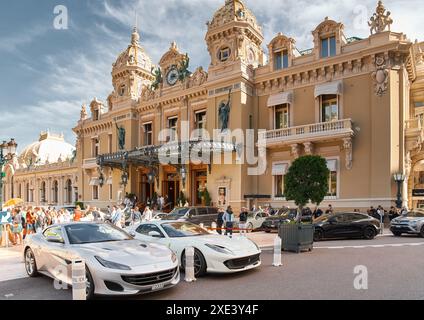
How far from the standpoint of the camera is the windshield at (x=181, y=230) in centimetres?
951

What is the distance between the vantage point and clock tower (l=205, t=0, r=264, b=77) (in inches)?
1034

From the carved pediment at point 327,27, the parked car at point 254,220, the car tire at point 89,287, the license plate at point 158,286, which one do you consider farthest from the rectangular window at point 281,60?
the car tire at point 89,287

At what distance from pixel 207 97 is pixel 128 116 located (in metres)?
10.1

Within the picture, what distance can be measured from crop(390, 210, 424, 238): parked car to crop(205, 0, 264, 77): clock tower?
48.9 ft

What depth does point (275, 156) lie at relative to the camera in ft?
82.8

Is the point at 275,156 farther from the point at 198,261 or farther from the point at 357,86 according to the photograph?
the point at 198,261

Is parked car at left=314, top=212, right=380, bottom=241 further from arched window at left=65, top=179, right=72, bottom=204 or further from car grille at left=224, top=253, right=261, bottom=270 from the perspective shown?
arched window at left=65, top=179, right=72, bottom=204

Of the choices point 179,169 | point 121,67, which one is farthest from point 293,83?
point 121,67

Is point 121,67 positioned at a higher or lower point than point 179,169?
higher

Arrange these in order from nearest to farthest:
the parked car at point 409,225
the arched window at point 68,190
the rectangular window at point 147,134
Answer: the parked car at point 409,225 → the rectangular window at point 147,134 → the arched window at point 68,190

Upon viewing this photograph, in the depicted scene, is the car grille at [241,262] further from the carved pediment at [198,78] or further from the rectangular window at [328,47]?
the carved pediment at [198,78]

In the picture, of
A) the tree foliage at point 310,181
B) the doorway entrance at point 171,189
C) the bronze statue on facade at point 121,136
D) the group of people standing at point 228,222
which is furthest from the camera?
the bronze statue on facade at point 121,136

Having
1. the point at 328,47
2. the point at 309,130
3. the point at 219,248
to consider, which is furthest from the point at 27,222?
the point at 328,47

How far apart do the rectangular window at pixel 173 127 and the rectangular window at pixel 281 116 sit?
367 inches
